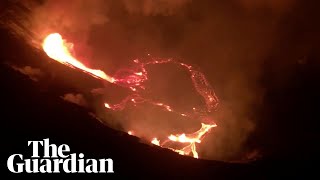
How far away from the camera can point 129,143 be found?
66.5ft

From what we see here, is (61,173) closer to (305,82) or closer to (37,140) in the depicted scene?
(37,140)

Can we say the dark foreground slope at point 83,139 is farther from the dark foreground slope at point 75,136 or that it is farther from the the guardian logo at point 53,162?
the the guardian logo at point 53,162

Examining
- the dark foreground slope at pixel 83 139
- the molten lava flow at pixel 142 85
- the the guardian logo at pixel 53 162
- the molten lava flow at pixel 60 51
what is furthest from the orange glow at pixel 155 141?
the molten lava flow at pixel 60 51

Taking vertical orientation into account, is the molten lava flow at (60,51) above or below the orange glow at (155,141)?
above

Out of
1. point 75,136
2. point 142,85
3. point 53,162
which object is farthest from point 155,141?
point 53,162

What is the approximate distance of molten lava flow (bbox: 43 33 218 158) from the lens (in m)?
20.6

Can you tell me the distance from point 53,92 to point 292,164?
9.54m

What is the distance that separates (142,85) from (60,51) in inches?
155

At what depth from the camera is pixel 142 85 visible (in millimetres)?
23250

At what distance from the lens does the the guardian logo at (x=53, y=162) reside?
58.3ft

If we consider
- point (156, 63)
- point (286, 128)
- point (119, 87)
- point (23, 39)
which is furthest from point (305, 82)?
point (23, 39)

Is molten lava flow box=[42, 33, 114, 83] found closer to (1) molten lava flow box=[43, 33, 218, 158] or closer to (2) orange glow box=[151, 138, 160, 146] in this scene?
(1) molten lava flow box=[43, 33, 218, 158]

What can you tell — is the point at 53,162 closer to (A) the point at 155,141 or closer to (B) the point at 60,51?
(B) the point at 60,51

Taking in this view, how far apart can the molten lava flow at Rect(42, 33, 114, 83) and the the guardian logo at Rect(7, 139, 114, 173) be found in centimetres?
294
